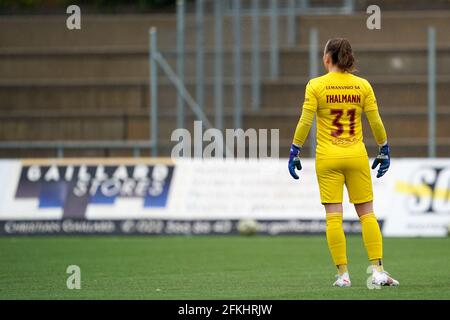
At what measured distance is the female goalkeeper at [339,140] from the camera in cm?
1071

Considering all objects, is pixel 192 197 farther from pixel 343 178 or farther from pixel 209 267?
pixel 343 178

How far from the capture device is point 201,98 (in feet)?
71.7

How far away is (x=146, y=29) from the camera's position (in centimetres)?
2622

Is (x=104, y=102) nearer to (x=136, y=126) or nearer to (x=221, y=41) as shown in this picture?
(x=136, y=126)

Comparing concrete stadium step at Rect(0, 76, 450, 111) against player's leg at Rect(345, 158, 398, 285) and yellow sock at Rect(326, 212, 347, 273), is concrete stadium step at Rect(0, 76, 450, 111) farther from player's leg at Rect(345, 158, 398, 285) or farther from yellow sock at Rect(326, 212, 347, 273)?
yellow sock at Rect(326, 212, 347, 273)

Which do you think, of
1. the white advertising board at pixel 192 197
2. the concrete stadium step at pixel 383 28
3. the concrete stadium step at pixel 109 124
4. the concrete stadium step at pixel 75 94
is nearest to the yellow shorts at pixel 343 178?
the white advertising board at pixel 192 197

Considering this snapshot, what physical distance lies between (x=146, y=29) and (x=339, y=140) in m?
15.9

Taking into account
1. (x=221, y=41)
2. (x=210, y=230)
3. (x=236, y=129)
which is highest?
(x=221, y=41)

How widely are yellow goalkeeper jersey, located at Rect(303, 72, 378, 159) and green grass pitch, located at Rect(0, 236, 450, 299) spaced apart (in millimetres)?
1214

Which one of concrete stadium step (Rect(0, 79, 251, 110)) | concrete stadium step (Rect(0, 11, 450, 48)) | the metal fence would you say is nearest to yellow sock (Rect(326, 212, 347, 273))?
the metal fence
